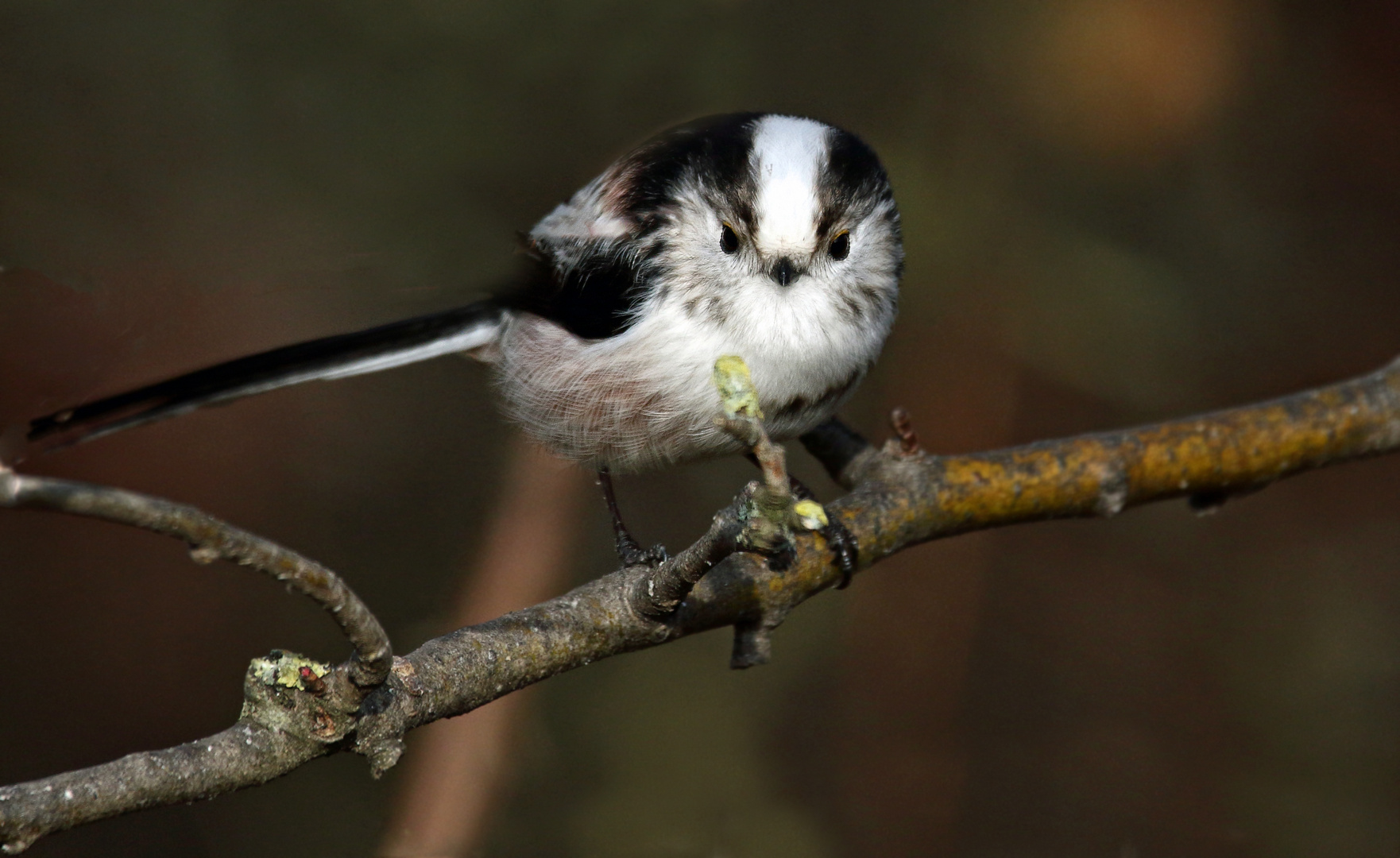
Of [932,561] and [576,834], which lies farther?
[932,561]

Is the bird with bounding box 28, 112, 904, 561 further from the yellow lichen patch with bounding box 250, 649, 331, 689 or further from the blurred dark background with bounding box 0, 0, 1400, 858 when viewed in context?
the blurred dark background with bounding box 0, 0, 1400, 858

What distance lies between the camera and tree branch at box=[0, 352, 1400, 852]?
4.35 ft

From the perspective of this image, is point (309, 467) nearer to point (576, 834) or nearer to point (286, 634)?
point (286, 634)

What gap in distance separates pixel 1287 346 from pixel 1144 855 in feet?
6.32

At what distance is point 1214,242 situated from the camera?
4.21m

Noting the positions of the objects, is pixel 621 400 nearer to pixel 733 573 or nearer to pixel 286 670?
pixel 733 573

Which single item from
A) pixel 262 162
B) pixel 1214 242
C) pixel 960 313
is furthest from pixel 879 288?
pixel 262 162

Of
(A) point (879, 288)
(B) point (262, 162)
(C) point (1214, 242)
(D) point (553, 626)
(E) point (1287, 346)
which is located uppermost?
(B) point (262, 162)

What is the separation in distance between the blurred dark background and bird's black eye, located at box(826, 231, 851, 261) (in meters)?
1.63

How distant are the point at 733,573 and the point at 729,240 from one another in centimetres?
68

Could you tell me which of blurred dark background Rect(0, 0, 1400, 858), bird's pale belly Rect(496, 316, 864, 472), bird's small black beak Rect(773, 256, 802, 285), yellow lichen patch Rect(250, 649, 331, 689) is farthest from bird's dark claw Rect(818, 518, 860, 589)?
blurred dark background Rect(0, 0, 1400, 858)

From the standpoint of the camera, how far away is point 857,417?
4.09m

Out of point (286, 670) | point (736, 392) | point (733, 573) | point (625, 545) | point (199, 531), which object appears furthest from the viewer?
point (625, 545)

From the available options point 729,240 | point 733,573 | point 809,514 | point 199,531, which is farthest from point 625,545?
point 199,531
